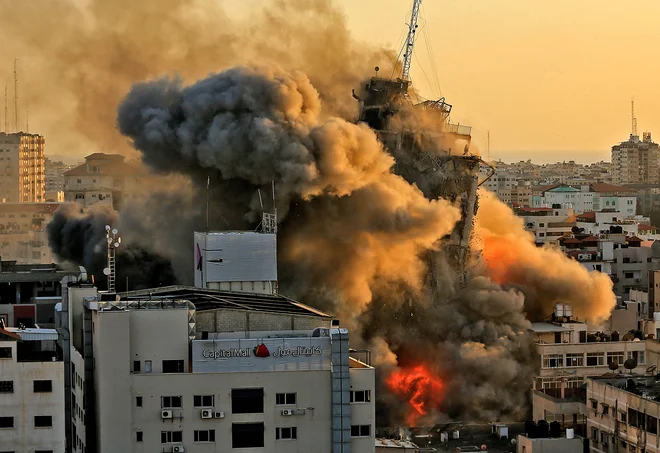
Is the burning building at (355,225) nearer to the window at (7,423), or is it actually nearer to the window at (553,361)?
the window at (553,361)

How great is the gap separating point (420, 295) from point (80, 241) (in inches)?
636

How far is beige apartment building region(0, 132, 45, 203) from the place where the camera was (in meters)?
176

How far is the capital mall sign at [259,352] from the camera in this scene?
3616cm

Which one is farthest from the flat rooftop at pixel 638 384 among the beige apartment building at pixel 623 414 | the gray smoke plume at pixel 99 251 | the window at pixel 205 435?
the gray smoke plume at pixel 99 251

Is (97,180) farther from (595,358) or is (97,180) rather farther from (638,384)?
(638,384)

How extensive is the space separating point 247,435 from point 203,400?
126cm

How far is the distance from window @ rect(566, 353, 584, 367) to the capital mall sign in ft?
81.6

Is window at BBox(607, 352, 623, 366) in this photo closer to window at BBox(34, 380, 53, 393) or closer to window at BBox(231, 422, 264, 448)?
window at BBox(231, 422, 264, 448)

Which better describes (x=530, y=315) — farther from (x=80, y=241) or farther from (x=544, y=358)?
(x=80, y=241)

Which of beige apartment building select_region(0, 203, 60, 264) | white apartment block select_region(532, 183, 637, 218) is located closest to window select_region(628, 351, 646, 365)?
beige apartment building select_region(0, 203, 60, 264)

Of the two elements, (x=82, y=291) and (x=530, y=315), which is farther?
(x=530, y=315)

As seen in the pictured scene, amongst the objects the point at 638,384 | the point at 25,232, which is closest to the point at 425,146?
the point at 638,384

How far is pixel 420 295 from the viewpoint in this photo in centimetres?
6812

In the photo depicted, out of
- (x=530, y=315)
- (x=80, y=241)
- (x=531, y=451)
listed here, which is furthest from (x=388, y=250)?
(x=531, y=451)
